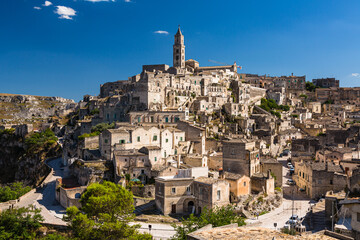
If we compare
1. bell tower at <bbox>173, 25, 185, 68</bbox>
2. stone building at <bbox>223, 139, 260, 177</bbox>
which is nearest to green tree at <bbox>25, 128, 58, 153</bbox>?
stone building at <bbox>223, 139, 260, 177</bbox>

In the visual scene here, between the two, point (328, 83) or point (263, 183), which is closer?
point (263, 183)

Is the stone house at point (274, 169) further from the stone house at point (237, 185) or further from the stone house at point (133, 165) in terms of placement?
the stone house at point (133, 165)

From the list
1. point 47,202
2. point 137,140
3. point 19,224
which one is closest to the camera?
point 19,224

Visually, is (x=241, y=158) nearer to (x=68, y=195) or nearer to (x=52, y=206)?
(x=68, y=195)

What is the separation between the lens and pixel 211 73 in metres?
92.0

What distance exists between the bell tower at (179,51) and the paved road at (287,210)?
207 ft

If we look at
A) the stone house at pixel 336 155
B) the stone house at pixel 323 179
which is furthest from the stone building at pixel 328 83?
the stone house at pixel 323 179

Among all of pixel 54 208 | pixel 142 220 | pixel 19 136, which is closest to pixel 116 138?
pixel 54 208

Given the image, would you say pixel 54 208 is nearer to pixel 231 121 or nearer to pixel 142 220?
pixel 142 220

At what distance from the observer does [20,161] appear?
67.1 m

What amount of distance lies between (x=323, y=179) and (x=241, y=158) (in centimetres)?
990

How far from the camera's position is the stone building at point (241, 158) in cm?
4172

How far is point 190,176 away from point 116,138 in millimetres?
13750

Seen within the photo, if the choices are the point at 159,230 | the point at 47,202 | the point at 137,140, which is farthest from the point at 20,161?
the point at 159,230
